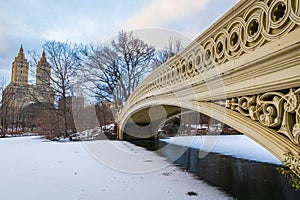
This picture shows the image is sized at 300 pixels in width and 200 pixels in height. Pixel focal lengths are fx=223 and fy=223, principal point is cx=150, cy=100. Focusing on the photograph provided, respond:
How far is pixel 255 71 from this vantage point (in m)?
2.23

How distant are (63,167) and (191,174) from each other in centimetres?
311

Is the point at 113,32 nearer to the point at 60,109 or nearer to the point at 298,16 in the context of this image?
the point at 60,109

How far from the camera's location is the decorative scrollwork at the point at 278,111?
1.78 metres

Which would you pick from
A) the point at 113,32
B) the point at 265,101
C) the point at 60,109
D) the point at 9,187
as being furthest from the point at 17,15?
the point at 113,32

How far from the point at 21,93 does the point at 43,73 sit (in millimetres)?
4449

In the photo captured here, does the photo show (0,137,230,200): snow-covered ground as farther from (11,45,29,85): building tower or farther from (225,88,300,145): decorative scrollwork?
(11,45,29,85): building tower

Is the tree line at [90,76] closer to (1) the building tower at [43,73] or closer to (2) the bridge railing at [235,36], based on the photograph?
(1) the building tower at [43,73]

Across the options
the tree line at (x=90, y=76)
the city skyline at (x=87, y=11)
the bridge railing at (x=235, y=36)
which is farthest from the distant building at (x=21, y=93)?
the bridge railing at (x=235, y=36)

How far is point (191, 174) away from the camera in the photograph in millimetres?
5367

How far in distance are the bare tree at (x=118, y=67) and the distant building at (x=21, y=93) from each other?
3502 mm

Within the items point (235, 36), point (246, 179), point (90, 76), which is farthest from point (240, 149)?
point (90, 76)

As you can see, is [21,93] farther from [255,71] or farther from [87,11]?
[255,71]

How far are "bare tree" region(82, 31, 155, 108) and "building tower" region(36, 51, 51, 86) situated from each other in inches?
131

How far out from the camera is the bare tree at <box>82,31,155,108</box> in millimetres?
20219
